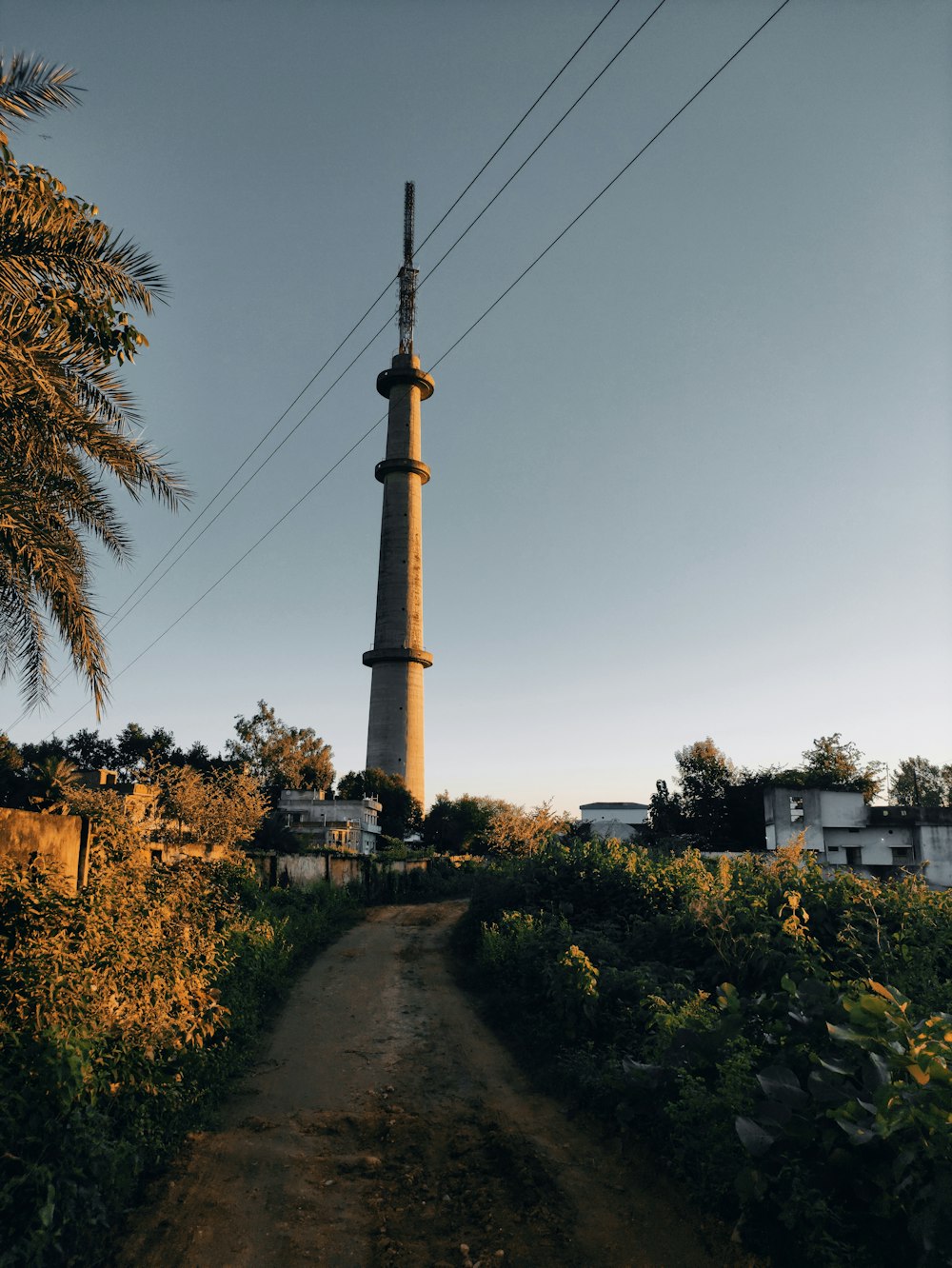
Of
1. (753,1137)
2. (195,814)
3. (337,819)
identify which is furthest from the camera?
(337,819)

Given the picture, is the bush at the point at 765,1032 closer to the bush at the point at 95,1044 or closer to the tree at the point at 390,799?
the bush at the point at 95,1044

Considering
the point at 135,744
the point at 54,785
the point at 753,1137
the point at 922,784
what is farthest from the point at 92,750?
the point at 922,784

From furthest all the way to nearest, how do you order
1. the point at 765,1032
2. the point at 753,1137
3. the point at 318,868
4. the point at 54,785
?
1. the point at 318,868
2. the point at 54,785
3. the point at 765,1032
4. the point at 753,1137

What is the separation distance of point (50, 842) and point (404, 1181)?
5.48m

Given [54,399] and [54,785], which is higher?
[54,399]

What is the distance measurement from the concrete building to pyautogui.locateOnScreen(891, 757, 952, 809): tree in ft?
128

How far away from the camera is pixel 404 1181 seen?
643 cm

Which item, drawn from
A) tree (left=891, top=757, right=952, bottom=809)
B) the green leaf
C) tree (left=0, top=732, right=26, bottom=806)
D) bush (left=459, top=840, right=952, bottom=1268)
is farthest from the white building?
tree (left=891, top=757, right=952, bottom=809)

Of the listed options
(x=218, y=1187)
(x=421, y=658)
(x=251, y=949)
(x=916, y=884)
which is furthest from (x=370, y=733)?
(x=218, y=1187)

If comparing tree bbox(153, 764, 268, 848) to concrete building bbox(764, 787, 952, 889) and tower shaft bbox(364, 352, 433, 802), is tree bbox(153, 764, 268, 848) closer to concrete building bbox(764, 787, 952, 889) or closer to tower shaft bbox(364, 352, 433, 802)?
tower shaft bbox(364, 352, 433, 802)

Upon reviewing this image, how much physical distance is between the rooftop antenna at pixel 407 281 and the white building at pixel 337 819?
3553cm

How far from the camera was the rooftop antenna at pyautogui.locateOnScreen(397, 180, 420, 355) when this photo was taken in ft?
193

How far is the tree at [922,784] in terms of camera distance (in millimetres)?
78062

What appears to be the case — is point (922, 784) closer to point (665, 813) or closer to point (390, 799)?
point (665, 813)
